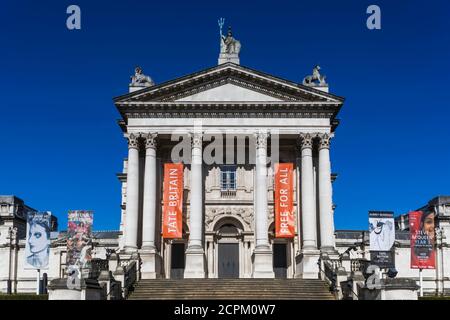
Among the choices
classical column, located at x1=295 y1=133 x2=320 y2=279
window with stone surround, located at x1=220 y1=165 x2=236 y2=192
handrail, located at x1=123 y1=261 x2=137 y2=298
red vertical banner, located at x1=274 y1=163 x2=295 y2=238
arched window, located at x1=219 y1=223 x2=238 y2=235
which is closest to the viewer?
handrail, located at x1=123 y1=261 x2=137 y2=298

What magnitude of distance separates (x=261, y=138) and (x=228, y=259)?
9483 millimetres

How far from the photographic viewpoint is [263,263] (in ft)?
143

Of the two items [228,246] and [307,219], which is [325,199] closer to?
[307,219]

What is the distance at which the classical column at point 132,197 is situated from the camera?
44.6 metres

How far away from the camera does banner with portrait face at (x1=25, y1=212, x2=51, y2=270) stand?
152 feet

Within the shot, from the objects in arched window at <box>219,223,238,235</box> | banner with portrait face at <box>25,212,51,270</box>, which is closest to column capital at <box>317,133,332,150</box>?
arched window at <box>219,223,238,235</box>

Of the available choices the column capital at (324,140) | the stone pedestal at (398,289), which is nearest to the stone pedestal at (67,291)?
the stone pedestal at (398,289)

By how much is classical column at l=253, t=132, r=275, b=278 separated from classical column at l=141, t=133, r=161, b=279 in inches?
279

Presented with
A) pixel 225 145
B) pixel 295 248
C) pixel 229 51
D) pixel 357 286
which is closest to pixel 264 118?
pixel 225 145

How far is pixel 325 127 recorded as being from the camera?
4597 centimetres

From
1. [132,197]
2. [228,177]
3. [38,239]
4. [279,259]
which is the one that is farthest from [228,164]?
[38,239]

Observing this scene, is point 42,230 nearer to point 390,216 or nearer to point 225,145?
point 225,145

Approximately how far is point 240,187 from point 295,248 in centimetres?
A: 617

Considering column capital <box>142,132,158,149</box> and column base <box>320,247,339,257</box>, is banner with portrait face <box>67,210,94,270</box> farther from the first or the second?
column base <box>320,247,339,257</box>
